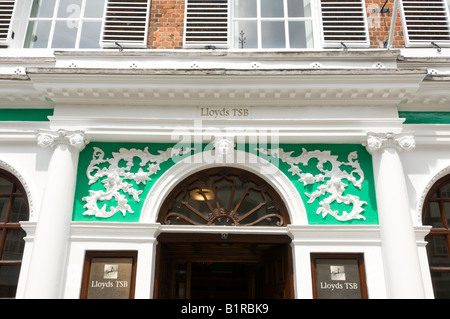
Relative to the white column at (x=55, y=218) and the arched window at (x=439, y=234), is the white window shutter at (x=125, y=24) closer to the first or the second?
the white column at (x=55, y=218)

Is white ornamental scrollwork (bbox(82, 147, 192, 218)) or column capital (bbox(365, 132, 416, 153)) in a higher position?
column capital (bbox(365, 132, 416, 153))

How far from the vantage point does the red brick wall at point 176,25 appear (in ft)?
25.6

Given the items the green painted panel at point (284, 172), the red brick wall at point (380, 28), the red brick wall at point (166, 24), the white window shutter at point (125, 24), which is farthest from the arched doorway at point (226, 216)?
the red brick wall at point (380, 28)

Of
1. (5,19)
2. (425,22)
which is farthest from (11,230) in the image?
(425,22)

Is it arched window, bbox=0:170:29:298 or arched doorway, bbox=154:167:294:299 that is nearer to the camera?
arched window, bbox=0:170:29:298

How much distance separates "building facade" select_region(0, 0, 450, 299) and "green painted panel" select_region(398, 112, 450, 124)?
2 cm

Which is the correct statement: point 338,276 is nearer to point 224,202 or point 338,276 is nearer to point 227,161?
point 224,202

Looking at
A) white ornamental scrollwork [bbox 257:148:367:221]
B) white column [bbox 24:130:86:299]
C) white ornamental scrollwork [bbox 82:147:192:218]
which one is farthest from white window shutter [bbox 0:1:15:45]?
white ornamental scrollwork [bbox 257:148:367:221]

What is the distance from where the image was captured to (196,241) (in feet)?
23.1

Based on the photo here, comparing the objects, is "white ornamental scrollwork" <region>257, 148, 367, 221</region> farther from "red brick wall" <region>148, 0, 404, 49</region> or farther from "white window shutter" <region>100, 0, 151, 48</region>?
"white window shutter" <region>100, 0, 151, 48</region>

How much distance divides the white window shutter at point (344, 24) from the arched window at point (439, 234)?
9.64 feet

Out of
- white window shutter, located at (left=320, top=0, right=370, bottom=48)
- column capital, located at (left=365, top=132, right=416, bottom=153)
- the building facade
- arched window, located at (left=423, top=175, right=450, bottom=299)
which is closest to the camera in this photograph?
the building facade

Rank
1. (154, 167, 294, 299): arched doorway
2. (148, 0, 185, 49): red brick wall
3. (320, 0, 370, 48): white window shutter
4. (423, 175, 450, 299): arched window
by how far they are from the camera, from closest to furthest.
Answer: (423, 175, 450, 299): arched window → (154, 167, 294, 299): arched doorway → (320, 0, 370, 48): white window shutter → (148, 0, 185, 49): red brick wall

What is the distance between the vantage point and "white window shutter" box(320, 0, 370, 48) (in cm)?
766
